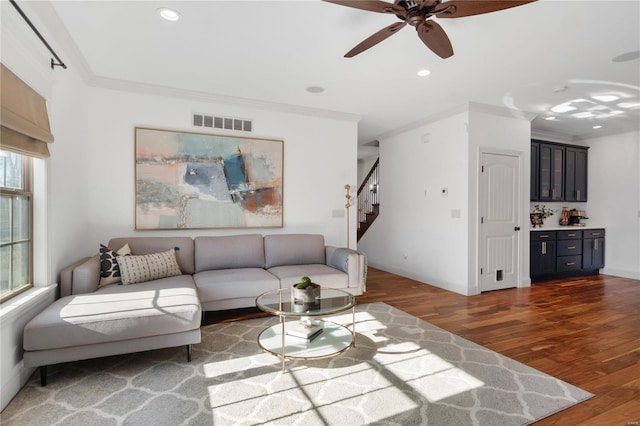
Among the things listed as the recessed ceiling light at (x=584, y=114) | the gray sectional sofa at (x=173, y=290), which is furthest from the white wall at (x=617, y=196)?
the gray sectional sofa at (x=173, y=290)

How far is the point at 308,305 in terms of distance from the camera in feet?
8.76

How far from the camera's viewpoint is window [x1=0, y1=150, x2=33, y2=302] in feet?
7.29

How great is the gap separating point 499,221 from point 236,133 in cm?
403

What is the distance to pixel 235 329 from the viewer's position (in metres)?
3.30

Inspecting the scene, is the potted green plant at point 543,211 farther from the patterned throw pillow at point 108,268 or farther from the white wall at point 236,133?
the patterned throw pillow at point 108,268

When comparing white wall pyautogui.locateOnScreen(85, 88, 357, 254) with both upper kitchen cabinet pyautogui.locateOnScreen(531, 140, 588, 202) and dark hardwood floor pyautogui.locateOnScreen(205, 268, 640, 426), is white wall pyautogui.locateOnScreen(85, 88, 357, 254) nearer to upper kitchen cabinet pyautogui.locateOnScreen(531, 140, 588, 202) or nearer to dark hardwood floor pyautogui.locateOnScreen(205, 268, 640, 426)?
dark hardwood floor pyautogui.locateOnScreen(205, 268, 640, 426)

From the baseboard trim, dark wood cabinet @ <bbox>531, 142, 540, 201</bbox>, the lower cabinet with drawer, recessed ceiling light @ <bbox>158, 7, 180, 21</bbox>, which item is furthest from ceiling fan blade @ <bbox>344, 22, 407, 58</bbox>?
the baseboard trim

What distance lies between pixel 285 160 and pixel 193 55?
189 centimetres

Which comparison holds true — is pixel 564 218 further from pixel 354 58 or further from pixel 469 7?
pixel 469 7

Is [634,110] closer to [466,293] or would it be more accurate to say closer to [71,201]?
[466,293]

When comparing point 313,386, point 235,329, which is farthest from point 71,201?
point 313,386

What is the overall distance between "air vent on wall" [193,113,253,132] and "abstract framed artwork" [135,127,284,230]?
134 mm

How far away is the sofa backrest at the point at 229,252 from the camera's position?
3924 millimetres

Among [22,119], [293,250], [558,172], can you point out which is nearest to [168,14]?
[22,119]
